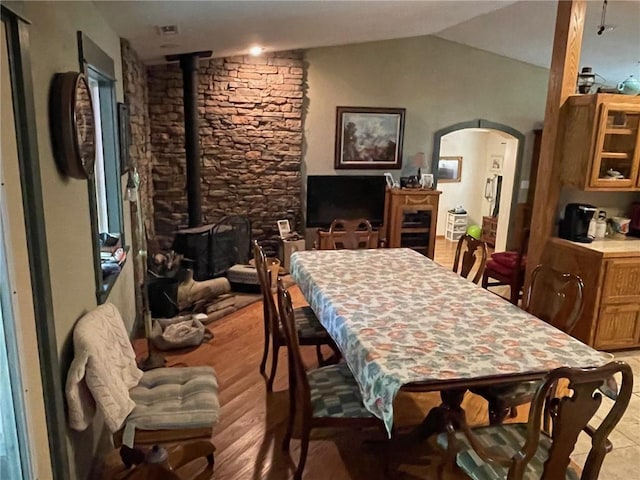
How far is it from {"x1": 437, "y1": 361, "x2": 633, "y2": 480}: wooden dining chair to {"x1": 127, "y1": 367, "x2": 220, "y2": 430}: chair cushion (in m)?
0.98

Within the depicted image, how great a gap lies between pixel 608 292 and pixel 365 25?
3.05 meters

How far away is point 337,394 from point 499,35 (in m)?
4.81

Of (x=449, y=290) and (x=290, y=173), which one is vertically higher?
(x=290, y=173)

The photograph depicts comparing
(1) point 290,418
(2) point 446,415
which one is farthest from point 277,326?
(2) point 446,415

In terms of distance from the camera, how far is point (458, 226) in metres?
8.16

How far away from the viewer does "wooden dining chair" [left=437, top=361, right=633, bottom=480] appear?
138 centimetres

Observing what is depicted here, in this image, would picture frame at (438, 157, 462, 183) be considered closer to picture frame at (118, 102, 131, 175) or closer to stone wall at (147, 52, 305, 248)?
stone wall at (147, 52, 305, 248)

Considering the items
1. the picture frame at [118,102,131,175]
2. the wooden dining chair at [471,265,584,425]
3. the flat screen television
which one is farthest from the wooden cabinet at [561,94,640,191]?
the picture frame at [118,102,131,175]

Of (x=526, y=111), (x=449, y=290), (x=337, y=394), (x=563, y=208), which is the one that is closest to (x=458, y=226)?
(x=526, y=111)

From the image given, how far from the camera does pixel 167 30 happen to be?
3357 mm

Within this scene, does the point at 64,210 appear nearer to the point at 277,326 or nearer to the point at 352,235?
the point at 277,326

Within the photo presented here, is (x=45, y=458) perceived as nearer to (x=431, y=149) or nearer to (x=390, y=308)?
(x=390, y=308)

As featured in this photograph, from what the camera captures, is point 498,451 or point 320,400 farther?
point 320,400

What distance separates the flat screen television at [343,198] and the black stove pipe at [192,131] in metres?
1.36
